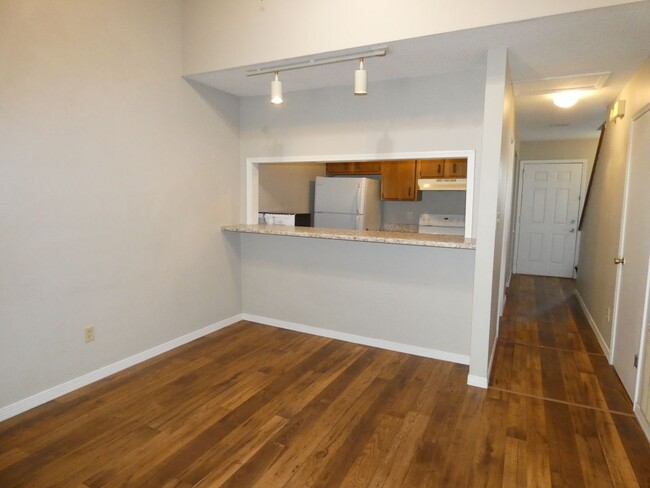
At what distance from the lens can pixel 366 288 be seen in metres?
3.51

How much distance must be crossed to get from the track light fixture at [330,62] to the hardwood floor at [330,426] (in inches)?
79.2

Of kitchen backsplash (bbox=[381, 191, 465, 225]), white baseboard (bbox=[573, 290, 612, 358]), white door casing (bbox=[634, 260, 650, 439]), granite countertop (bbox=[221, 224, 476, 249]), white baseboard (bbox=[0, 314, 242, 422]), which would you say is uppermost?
kitchen backsplash (bbox=[381, 191, 465, 225])

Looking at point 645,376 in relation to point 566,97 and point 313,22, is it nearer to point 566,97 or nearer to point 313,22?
point 566,97

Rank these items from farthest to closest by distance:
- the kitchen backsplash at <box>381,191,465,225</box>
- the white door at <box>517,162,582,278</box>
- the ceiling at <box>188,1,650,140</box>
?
the white door at <box>517,162,582,278</box> → the kitchen backsplash at <box>381,191,465,225</box> → the ceiling at <box>188,1,650,140</box>

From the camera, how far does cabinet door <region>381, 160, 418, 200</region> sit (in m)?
5.67

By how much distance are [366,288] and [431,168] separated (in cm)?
273

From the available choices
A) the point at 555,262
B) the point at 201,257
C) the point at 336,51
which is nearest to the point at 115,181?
the point at 201,257

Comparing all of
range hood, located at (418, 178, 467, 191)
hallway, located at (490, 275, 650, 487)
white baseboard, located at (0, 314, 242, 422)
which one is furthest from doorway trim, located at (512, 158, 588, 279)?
white baseboard, located at (0, 314, 242, 422)

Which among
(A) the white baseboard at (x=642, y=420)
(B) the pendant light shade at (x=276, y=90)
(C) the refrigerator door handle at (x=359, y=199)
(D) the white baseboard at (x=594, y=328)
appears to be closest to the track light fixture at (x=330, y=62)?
(B) the pendant light shade at (x=276, y=90)

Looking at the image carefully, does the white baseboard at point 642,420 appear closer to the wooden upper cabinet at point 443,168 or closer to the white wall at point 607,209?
the white wall at point 607,209

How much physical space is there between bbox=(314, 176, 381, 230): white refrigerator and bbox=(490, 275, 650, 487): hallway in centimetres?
212

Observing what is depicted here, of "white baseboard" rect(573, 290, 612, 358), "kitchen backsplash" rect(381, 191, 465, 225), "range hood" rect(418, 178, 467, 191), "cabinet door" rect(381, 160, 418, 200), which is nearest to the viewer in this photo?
"white baseboard" rect(573, 290, 612, 358)

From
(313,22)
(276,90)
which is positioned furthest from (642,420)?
(313,22)

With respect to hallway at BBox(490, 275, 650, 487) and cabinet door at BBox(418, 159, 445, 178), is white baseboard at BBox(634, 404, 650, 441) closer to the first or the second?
hallway at BBox(490, 275, 650, 487)
